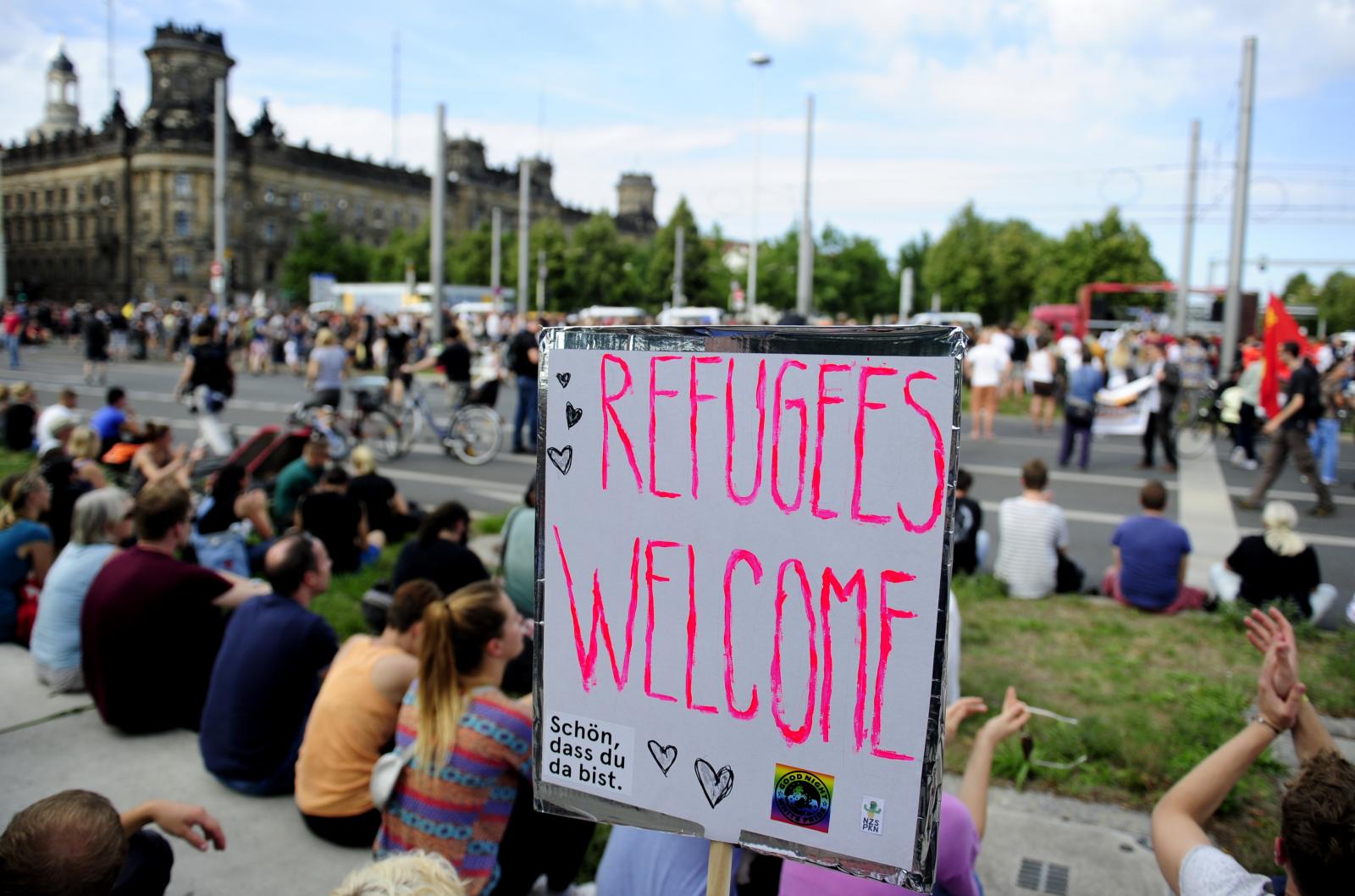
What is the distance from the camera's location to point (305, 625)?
4016 mm

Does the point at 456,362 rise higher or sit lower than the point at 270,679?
higher

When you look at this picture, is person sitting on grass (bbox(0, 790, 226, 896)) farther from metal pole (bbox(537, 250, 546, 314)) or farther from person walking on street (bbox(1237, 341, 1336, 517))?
metal pole (bbox(537, 250, 546, 314))

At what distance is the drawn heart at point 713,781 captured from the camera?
1883mm

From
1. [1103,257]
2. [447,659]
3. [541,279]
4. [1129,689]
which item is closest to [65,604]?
[447,659]

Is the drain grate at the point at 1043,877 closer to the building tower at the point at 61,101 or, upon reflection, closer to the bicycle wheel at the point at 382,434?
the bicycle wheel at the point at 382,434

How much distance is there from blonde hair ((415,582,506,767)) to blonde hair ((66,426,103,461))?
5915 mm

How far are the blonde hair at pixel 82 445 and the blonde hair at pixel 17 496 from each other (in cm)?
217

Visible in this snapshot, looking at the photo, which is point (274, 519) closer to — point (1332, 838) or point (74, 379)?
point (1332, 838)

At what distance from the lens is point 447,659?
10.3ft

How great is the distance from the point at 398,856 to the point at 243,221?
10025 cm

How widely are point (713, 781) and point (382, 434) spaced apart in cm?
1193

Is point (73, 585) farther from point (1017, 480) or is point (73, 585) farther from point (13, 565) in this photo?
point (1017, 480)

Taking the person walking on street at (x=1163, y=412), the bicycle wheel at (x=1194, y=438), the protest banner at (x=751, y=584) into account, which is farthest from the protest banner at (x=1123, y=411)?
the protest banner at (x=751, y=584)

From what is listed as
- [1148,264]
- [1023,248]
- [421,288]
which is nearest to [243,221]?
[421,288]
